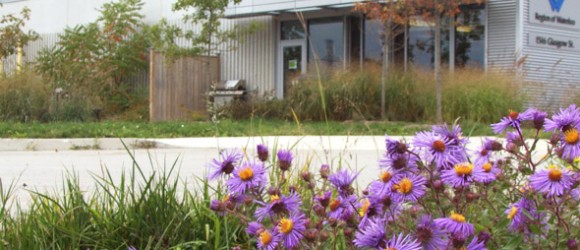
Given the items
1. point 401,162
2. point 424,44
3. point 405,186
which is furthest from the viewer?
point 424,44

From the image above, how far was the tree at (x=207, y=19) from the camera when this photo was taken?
1777 cm

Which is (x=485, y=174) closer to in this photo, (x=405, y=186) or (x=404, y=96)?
(x=405, y=186)

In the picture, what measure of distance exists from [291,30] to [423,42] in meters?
3.92

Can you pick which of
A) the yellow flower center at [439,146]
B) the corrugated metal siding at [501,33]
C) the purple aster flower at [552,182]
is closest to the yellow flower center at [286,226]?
the yellow flower center at [439,146]

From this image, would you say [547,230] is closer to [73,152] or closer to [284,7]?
[73,152]

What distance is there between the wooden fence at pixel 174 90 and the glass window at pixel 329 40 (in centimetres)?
306

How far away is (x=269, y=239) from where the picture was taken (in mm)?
1445

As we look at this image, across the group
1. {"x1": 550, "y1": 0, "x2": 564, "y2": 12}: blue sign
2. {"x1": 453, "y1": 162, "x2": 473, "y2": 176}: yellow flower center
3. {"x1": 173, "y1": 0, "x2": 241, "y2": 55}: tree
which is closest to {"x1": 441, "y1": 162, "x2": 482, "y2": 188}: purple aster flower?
{"x1": 453, "y1": 162, "x2": 473, "y2": 176}: yellow flower center

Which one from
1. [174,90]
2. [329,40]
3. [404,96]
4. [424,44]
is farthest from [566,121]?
[174,90]

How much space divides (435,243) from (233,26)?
18.7m

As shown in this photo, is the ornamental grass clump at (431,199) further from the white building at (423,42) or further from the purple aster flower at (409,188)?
the white building at (423,42)

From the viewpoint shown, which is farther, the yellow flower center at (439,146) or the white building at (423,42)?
the white building at (423,42)

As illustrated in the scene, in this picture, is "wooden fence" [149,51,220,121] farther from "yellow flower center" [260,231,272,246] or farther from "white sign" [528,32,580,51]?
"yellow flower center" [260,231,272,246]

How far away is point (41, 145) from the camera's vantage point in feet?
33.5
